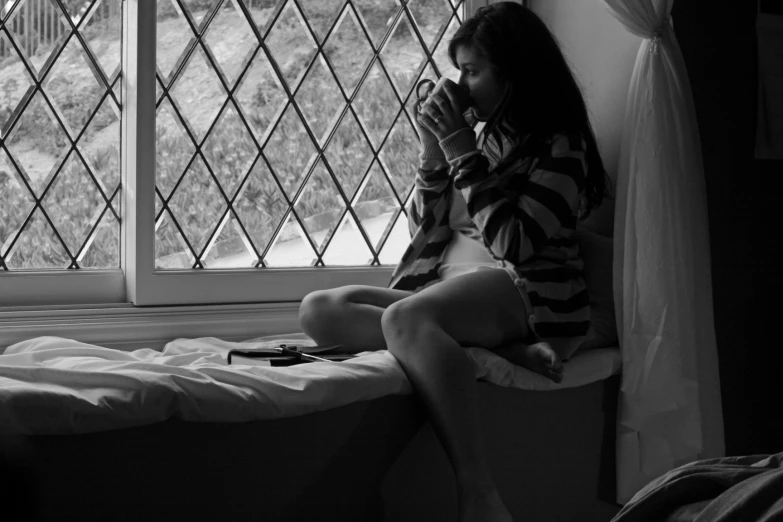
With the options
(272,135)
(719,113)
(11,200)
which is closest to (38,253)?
(11,200)

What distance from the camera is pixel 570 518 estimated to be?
1.53 metres

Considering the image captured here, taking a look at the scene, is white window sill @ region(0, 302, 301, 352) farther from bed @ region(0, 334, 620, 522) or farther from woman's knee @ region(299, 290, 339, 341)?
woman's knee @ region(299, 290, 339, 341)

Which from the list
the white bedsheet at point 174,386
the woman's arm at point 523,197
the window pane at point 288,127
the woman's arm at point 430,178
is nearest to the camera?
the white bedsheet at point 174,386

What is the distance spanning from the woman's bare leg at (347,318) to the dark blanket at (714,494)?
0.83 m

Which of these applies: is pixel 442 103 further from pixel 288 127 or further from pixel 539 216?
pixel 288 127

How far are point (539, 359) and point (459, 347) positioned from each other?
0.17 m

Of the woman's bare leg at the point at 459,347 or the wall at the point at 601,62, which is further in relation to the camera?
the wall at the point at 601,62

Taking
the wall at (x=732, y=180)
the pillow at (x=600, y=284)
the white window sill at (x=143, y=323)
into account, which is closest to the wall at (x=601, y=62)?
the wall at (x=732, y=180)

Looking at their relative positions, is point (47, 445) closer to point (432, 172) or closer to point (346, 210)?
point (432, 172)

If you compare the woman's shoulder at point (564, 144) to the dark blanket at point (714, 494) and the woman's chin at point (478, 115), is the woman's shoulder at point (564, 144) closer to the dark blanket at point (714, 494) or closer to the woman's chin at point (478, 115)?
the woman's chin at point (478, 115)

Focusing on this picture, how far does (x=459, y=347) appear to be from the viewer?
4.33ft

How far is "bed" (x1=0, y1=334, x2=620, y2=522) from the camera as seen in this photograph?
36.5 inches

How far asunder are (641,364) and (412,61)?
3.28ft

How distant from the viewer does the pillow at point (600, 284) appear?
5.36ft
